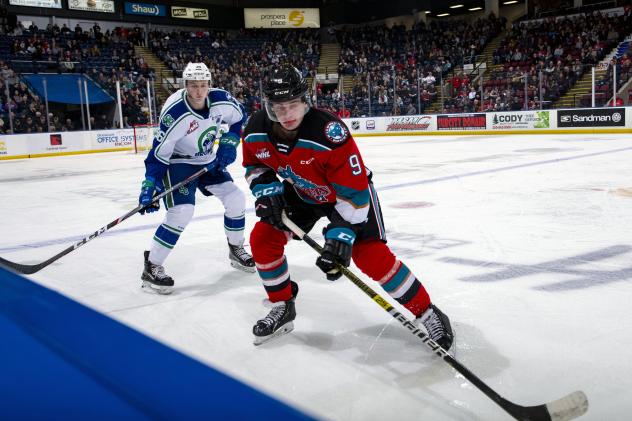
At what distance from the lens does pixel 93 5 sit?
27031 mm

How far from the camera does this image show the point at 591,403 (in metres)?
1.96

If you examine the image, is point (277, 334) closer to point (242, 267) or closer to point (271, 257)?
point (271, 257)

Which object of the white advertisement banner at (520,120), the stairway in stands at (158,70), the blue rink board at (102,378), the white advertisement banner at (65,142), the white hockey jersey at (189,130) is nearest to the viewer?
the blue rink board at (102,378)

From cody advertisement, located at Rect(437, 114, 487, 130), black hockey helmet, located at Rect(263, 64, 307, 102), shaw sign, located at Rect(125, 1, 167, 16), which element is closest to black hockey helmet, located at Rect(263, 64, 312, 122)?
black hockey helmet, located at Rect(263, 64, 307, 102)

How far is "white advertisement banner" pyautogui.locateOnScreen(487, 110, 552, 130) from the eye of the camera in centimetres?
1595

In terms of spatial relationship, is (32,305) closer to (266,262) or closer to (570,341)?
(266,262)

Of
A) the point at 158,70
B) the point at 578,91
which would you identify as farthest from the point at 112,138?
the point at 578,91

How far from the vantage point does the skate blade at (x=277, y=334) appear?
268 cm

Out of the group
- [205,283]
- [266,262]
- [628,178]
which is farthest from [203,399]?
[628,178]

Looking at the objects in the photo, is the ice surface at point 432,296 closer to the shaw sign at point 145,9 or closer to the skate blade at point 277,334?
the skate blade at point 277,334

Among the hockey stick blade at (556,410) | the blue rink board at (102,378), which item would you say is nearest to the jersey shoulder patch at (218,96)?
the hockey stick blade at (556,410)

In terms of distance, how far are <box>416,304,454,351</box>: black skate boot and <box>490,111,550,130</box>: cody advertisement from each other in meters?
14.6

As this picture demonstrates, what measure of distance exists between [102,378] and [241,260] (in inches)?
128

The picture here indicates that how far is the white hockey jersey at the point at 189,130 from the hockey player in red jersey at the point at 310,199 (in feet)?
3.49
